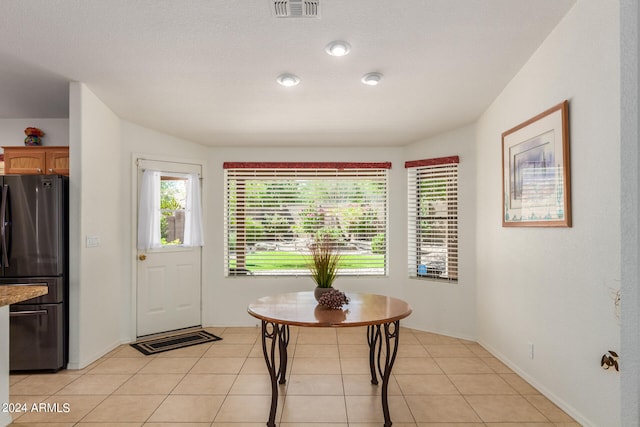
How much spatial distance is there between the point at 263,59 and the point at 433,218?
284 centimetres

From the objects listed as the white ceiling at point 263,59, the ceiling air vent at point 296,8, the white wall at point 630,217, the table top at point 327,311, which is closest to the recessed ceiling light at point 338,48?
the white ceiling at point 263,59

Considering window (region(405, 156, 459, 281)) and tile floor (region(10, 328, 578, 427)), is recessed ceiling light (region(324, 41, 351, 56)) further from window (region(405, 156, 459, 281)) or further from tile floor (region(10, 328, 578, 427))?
tile floor (region(10, 328, 578, 427))

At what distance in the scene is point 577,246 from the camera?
2.39 meters

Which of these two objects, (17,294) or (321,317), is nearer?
(17,294)

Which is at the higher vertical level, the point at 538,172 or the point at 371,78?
the point at 371,78

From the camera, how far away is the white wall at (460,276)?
4.20m

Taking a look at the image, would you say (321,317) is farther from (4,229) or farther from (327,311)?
(4,229)

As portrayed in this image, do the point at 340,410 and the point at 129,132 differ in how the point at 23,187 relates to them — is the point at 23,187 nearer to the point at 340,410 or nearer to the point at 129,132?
the point at 129,132

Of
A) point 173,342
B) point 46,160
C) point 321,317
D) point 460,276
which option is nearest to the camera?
point 321,317

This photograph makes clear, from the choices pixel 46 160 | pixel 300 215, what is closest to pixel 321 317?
pixel 300 215

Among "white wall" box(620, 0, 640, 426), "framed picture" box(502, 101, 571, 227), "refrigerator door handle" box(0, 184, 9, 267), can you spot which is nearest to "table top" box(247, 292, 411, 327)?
"framed picture" box(502, 101, 571, 227)

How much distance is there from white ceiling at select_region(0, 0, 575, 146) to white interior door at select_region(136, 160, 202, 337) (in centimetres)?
75

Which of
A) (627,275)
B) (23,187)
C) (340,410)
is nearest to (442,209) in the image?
(340,410)

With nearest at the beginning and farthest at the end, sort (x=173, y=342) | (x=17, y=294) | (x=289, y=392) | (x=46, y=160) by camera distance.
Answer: (x=17, y=294), (x=289, y=392), (x=46, y=160), (x=173, y=342)
